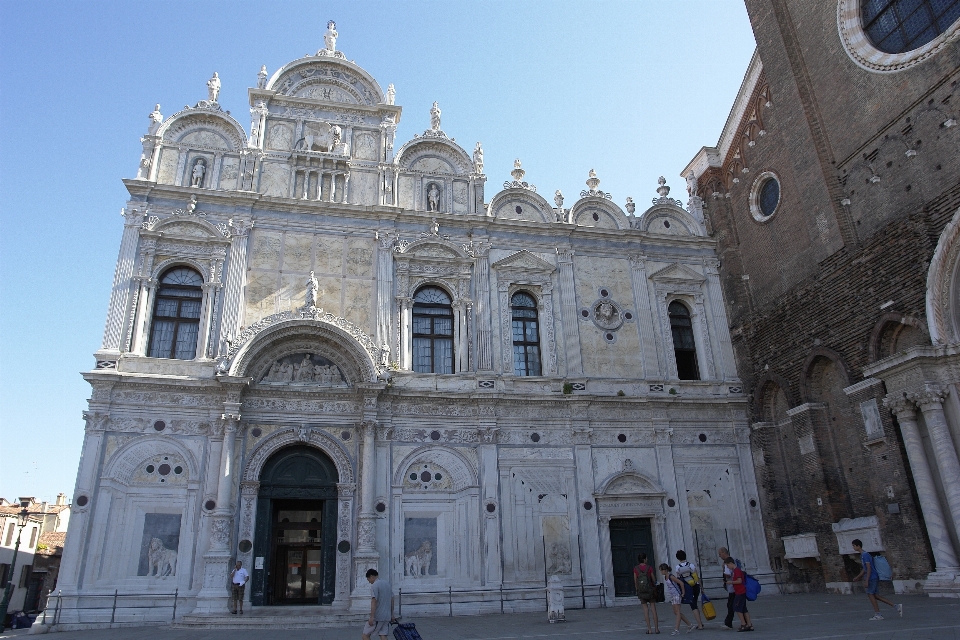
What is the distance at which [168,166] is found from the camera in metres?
18.6

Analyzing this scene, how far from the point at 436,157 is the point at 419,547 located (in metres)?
11.2

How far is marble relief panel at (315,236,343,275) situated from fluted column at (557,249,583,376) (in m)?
6.28

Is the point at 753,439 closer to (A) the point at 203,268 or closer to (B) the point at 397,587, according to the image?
(B) the point at 397,587

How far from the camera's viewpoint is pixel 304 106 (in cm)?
2005

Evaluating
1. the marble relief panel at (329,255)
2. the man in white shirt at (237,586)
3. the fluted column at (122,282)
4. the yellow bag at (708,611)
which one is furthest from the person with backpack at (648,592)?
the fluted column at (122,282)

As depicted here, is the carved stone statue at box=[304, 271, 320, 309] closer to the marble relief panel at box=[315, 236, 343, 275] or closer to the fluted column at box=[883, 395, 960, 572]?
the marble relief panel at box=[315, 236, 343, 275]

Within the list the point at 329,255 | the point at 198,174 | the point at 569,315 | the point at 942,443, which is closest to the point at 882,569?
the point at 942,443

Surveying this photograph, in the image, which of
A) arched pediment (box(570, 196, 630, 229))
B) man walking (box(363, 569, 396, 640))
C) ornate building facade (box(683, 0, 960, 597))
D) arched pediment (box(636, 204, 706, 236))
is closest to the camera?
man walking (box(363, 569, 396, 640))

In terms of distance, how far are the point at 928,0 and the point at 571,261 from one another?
1032 centimetres

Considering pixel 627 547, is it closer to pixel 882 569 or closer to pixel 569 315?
pixel 569 315

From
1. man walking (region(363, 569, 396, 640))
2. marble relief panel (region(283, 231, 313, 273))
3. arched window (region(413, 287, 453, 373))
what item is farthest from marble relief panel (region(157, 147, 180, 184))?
man walking (region(363, 569, 396, 640))

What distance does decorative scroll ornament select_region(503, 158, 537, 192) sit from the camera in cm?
2066

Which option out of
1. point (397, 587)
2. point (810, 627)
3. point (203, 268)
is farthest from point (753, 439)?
point (203, 268)

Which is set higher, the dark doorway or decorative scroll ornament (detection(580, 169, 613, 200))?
decorative scroll ornament (detection(580, 169, 613, 200))
